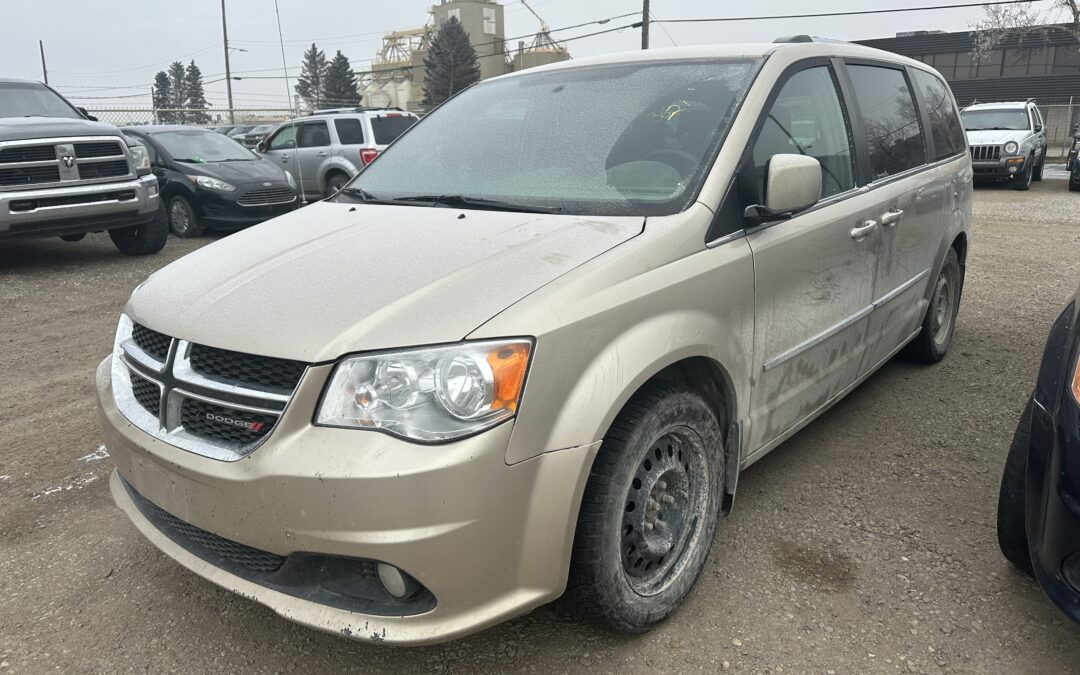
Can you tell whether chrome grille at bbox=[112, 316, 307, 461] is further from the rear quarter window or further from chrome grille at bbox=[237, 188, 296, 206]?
the rear quarter window

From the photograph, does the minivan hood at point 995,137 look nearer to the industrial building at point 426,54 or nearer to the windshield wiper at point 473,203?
the windshield wiper at point 473,203

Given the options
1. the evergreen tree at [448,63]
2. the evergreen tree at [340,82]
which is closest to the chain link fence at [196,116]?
the evergreen tree at [448,63]

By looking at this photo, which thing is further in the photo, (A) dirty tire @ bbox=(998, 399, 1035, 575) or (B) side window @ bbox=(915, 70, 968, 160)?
(B) side window @ bbox=(915, 70, 968, 160)

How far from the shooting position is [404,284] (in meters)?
2.18

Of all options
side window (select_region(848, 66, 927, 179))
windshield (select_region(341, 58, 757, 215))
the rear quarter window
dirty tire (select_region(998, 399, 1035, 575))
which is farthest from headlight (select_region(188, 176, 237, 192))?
dirty tire (select_region(998, 399, 1035, 575))

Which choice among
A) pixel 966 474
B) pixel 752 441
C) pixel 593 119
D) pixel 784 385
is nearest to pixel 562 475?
pixel 752 441

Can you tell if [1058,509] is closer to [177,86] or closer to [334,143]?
[334,143]

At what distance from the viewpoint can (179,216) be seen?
1072 centimetres

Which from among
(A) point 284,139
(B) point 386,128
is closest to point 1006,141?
(B) point 386,128

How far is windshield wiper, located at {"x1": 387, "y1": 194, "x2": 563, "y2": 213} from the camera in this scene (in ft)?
8.81

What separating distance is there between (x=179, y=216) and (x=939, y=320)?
31.0ft

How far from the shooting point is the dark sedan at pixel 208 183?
1041 centimetres

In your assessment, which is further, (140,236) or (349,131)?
(349,131)

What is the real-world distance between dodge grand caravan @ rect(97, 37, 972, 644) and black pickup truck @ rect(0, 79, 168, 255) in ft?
19.1
